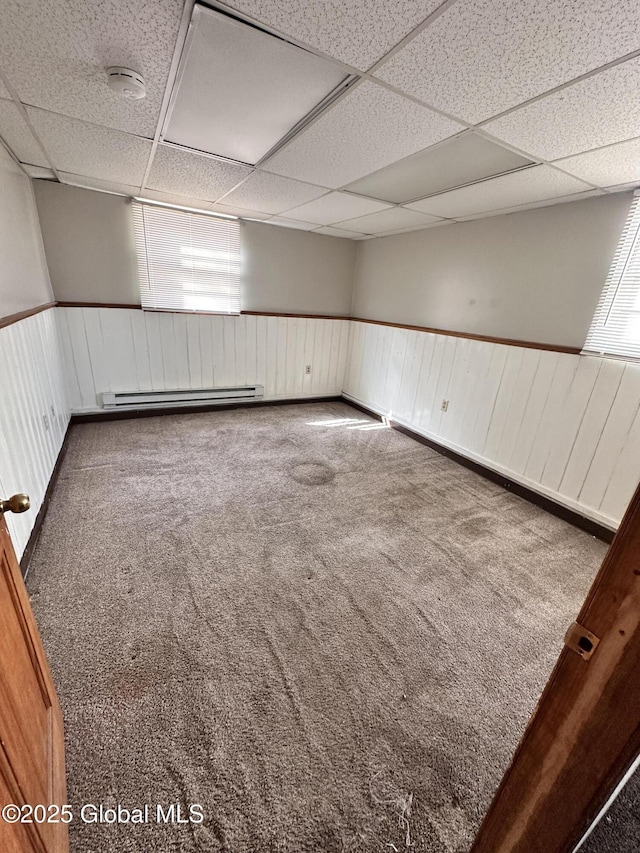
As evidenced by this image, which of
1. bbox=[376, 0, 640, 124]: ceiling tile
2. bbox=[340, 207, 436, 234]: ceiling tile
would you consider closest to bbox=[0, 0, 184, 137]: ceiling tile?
bbox=[376, 0, 640, 124]: ceiling tile

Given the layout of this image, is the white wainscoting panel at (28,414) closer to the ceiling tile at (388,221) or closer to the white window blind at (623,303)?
the ceiling tile at (388,221)

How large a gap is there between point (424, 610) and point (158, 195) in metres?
3.85

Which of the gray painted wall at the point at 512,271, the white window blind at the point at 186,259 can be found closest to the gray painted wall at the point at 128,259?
the white window blind at the point at 186,259

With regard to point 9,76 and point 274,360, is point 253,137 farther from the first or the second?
point 274,360

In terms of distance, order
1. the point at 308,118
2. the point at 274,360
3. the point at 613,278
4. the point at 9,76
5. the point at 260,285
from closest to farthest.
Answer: the point at 9,76 < the point at 308,118 < the point at 613,278 < the point at 260,285 < the point at 274,360

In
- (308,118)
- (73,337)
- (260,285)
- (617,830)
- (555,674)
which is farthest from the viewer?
(260,285)

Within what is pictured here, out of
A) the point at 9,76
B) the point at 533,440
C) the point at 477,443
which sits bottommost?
the point at 477,443

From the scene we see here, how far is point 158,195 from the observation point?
3.08 meters

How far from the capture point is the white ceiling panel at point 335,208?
8.95 feet

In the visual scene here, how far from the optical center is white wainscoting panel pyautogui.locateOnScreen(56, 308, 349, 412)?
3.46m

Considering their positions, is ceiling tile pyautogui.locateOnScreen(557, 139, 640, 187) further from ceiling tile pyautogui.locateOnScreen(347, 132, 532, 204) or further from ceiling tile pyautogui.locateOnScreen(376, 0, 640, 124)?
ceiling tile pyautogui.locateOnScreen(376, 0, 640, 124)

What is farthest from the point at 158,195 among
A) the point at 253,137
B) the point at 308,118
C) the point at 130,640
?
the point at 130,640

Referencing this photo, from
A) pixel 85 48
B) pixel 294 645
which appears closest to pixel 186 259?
pixel 85 48

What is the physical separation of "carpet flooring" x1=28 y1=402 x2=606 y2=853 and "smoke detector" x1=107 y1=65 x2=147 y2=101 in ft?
7.00
